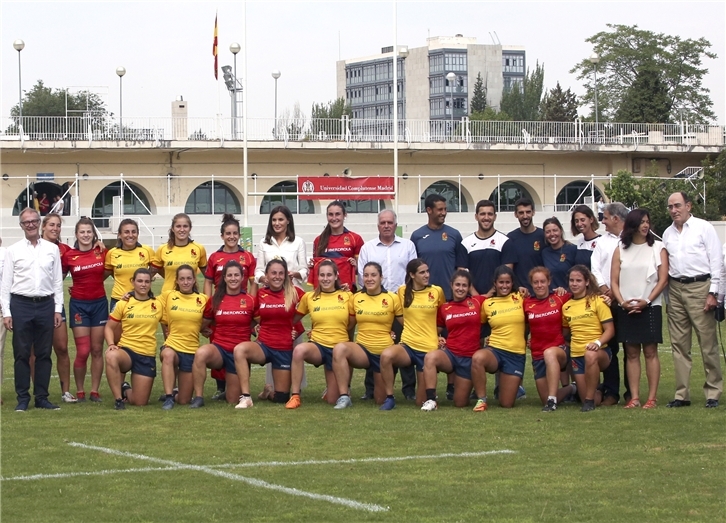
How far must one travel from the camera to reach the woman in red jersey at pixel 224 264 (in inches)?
420

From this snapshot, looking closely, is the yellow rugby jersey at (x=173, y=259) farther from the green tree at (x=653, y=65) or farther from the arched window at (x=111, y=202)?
the green tree at (x=653, y=65)

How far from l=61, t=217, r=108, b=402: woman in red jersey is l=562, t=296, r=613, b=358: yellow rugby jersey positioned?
430 cm

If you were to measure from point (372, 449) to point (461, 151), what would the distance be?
38.2m

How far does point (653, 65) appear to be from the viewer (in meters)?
64.8

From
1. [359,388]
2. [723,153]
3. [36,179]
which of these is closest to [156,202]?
[36,179]

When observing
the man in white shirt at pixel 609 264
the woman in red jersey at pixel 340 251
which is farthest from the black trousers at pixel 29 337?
the man in white shirt at pixel 609 264

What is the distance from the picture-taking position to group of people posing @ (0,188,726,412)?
32.2 feet

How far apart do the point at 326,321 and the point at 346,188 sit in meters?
28.2

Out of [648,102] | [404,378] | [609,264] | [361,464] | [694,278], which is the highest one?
[648,102]

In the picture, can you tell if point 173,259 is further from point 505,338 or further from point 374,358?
point 505,338

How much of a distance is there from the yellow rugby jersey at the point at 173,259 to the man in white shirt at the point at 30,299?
0.99m

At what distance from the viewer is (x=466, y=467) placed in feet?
24.2

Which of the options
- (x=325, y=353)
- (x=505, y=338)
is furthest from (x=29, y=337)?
(x=505, y=338)

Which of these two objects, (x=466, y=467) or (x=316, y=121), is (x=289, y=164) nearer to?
(x=316, y=121)
